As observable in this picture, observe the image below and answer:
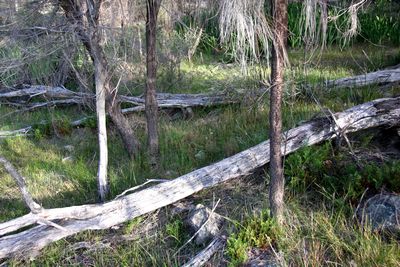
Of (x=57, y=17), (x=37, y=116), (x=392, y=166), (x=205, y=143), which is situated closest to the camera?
(x=392, y=166)

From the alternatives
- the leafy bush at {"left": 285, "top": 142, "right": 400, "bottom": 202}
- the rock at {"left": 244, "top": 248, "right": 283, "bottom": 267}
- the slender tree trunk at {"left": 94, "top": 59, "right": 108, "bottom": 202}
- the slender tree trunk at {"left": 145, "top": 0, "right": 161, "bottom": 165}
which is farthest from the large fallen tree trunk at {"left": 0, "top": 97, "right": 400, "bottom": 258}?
the slender tree trunk at {"left": 145, "top": 0, "right": 161, "bottom": 165}

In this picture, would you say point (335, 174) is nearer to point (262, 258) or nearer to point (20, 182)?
point (262, 258)

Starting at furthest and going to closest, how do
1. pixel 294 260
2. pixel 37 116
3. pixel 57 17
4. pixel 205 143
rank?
pixel 37 116, pixel 205 143, pixel 57 17, pixel 294 260

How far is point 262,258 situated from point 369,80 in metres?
4.03

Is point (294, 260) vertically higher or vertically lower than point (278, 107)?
lower

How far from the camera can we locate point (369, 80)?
6.87 meters

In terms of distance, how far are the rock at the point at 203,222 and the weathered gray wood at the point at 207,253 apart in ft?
0.36

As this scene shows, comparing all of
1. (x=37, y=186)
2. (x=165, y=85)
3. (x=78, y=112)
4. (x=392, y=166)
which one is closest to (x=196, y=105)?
(x=165, y=85)

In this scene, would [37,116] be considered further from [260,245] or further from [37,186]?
[260,245]

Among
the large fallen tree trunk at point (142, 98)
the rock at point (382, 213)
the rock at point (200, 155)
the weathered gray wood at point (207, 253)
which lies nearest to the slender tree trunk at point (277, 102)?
the weathered gray wood at point (207, 253)

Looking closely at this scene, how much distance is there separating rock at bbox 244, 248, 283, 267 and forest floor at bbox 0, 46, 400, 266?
0.05 metres

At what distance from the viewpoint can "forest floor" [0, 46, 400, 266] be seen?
3773mm

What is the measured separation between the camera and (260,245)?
381 centimetres

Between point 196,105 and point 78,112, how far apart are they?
2.25m
